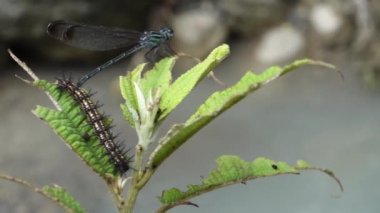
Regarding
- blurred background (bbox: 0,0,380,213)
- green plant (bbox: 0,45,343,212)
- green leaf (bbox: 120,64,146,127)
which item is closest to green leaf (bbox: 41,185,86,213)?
green plant (bbox: 0,45,343,212)

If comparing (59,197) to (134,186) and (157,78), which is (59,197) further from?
(157,78)

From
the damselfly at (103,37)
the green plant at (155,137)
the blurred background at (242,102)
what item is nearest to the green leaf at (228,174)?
the green plant at (155,137)

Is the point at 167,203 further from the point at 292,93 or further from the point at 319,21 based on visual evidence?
the point at 319,21

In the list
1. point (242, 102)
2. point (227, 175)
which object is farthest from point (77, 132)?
point (242, 102)

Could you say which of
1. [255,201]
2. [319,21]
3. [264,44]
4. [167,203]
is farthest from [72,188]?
[167,203]

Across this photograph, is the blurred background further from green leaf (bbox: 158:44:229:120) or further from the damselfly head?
green leaf (bbox: 158:44:229:120)

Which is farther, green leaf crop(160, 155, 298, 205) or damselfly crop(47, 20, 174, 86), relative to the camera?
damselfly crop(47, 20, 174, 86)
